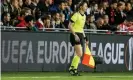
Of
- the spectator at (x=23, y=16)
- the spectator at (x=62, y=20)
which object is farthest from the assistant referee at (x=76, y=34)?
the spectator at (x=62, y=20)

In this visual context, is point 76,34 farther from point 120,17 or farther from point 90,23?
point 120,17

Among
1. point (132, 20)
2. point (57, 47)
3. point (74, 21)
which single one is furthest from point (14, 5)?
point (132, 20)

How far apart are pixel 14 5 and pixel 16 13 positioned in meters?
0.32

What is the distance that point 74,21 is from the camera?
1588 centimetres

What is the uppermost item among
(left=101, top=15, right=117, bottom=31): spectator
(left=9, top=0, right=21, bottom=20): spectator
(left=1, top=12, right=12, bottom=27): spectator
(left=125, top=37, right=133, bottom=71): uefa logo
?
(left=9, top=0, right=21, bottom=20): spectator

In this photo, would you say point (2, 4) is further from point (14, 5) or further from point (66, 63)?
point (66, 63)

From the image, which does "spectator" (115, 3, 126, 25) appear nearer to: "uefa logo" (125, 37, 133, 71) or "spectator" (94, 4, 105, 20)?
"spectator" (94, 4, 105, 20)

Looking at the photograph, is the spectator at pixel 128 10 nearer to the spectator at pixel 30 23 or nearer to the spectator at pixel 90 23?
the spectator at pixel 90 23

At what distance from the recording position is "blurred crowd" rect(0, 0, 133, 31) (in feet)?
59.4

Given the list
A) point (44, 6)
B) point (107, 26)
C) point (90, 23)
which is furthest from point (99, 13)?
point (44, 6)

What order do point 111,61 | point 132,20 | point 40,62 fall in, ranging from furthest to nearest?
1. point 132,20
2. point 111,61
3. point 40,62

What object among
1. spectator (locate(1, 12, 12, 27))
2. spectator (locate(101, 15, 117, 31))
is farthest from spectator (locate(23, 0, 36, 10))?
spectator (locate(101, 15, 117, 31))

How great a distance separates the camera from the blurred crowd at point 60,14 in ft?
59.4

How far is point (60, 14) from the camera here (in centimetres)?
1955
